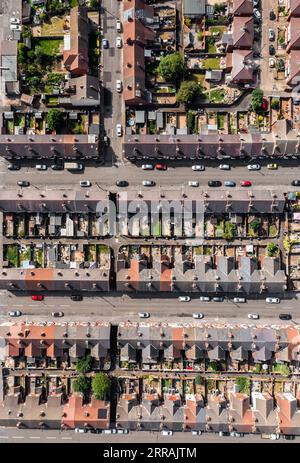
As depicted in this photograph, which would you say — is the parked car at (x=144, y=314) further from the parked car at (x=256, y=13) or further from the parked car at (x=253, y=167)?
the parked car at (x=256, y=13)

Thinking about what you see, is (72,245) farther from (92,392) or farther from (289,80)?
(289,80)

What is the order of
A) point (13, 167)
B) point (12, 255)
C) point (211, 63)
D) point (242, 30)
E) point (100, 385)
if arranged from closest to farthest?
point (242, 30) → point (100, 385) → point (211, 63) → point (13, 167) → point (12, 255)

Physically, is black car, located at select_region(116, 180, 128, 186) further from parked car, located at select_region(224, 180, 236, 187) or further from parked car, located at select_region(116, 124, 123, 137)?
parked car, located at select_region(224, 180, 236, 187)

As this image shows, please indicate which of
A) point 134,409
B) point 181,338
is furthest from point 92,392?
point 181,338

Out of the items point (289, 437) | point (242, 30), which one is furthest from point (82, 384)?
point (242, 30)

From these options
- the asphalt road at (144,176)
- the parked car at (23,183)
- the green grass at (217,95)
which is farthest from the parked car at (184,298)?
the green grass at (217,95)

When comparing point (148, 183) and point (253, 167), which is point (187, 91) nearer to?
point (148, 183)
